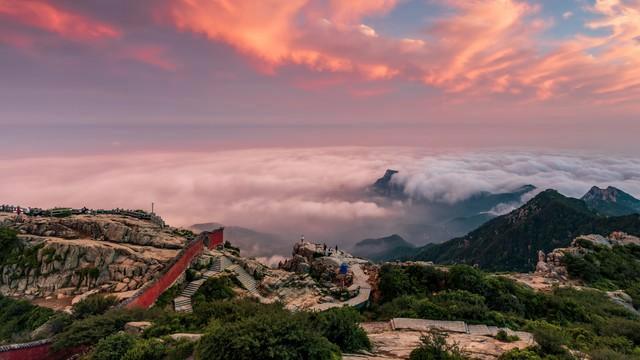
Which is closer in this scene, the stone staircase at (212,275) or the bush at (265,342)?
the bush at (265,342)

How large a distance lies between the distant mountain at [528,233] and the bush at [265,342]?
290ft

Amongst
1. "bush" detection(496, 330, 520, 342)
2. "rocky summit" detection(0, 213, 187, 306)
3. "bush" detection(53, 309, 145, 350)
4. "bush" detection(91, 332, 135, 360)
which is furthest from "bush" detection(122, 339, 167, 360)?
"rocky summit" detection(0, 213, 187, 306)

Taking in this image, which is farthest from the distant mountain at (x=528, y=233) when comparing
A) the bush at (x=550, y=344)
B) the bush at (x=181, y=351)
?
the bush at (x=181, y=351)

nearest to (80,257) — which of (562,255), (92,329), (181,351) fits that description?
(92,329)

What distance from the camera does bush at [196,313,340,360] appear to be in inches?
448

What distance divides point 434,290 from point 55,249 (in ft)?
119

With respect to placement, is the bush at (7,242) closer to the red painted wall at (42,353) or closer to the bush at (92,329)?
the red painted wall at (42,353)

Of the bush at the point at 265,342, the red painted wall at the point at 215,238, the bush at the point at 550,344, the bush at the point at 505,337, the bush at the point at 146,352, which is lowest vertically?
the bush at the point at 505,337

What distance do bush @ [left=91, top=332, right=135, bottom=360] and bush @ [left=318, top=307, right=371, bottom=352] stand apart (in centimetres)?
839

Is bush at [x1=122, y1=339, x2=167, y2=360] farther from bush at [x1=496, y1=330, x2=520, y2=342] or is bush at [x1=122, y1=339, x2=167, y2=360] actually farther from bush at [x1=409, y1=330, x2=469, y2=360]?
bush at [x1=496, y1=330, x2=520, y2=342]

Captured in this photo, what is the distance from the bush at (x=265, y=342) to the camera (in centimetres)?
1139

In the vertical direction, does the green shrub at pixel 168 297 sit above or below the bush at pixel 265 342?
below

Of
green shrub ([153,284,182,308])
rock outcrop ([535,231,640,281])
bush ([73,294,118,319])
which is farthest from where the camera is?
rock outcrop ([535,231,640,281])

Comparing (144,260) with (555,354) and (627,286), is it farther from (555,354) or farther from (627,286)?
(627,286)
